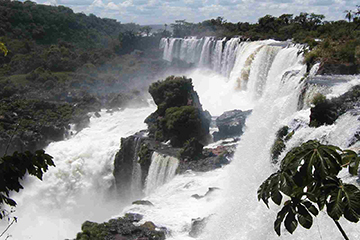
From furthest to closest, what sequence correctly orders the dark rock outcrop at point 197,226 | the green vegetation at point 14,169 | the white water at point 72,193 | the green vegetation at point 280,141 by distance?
the white water at point 72,193
the green vegetation at point 280,141
the dark rock outcrop at point 197,226
the green vegetation at point 14,169

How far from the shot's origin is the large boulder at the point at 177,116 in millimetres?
19281

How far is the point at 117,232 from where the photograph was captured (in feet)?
37.4

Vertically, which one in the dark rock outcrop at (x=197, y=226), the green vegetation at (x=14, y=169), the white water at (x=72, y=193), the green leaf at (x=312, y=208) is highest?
the green leaf at (x=312, y=208)

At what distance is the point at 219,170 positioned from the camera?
15.5 m

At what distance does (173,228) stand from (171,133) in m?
8.31

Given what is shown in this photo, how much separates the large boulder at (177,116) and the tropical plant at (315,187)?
51.7ft

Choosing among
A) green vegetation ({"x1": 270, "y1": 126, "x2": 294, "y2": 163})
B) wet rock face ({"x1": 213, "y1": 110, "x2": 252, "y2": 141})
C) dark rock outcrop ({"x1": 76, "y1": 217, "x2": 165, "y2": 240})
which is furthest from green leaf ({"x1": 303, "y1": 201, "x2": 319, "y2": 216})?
wet rock face ({"x1": 213, "y1": 110, "x2": 252, "y2": 141})

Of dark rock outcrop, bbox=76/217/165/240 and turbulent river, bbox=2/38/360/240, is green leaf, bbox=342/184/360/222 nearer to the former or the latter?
turbulent river, bbox=2/38/360/240

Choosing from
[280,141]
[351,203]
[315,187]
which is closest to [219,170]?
[280,141]

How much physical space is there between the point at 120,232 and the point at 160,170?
6.16m

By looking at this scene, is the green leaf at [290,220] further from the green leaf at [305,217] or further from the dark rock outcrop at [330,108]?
the dark rock outcrop at [330,108]

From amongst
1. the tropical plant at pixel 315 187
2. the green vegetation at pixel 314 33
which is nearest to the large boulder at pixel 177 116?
the green vegetation at pixel 314 33

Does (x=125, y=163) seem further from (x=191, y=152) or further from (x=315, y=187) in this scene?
(x=315, y=187)

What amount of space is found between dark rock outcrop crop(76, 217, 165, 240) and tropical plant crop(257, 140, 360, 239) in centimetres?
868
